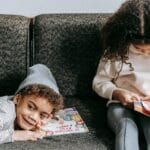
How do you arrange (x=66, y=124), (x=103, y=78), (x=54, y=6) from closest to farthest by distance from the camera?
(x=66, y=124) < (x=103, y=78) < (x=54, y=6)

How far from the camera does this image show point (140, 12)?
143 cm

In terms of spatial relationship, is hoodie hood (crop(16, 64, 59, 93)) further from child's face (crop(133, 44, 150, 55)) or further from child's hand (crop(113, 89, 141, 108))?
child's face (crop(133, 44, 150, 55))

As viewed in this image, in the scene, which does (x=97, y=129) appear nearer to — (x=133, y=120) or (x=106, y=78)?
(x=133, y=120)

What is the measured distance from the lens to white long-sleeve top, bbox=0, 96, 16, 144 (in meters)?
1.26

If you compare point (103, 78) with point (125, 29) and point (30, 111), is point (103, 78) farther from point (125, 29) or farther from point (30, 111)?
point (30, 111)

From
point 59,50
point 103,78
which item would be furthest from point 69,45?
point 103,78

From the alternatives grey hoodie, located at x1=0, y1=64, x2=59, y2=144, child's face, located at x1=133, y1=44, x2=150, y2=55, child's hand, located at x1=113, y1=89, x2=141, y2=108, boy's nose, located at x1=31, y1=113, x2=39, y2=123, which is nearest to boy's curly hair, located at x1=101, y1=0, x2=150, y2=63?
child's face, located at x1=133, y1=44, x2=150, y2=55

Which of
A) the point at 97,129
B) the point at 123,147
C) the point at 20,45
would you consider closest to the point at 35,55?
the point at 20,45

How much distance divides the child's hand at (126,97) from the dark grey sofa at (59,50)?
5.0 inches

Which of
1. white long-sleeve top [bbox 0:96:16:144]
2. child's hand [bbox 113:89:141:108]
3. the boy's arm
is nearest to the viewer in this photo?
white long-sleeve top [bbox 0:96:16:144]

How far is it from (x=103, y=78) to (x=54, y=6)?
1.42ft

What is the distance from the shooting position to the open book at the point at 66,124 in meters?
1.35

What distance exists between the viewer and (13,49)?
157 cm

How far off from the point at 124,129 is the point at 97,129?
4.9 inches
